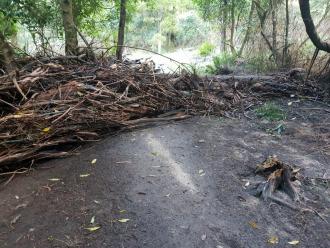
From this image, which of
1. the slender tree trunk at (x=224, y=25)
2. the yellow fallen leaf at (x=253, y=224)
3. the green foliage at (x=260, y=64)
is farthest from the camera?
the slender tree trunk at (x=224, y=25)

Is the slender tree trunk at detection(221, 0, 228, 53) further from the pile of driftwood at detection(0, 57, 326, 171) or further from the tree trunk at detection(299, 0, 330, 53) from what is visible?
the pile of driftwood at detection(0, 57, 326, 171)

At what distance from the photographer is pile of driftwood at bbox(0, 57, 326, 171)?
3820 millimetres

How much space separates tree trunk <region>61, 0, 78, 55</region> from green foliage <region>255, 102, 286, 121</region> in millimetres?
3303

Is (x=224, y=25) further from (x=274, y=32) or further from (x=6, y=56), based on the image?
(x=6, y=56)

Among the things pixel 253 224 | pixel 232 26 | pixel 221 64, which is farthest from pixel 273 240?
pixel 232 26

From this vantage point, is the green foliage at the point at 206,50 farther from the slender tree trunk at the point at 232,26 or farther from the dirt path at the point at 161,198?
the dirt path at the point at 161,198

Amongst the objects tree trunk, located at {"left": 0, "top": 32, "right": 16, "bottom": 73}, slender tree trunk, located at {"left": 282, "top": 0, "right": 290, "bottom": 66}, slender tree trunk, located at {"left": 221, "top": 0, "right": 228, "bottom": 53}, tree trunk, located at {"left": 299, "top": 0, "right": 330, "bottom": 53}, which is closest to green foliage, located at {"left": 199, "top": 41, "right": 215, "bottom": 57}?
slender tree trunk, located at {"left": 221, "top": 0, "right": 228, "bottom": 53}

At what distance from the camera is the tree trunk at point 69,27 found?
247 inches

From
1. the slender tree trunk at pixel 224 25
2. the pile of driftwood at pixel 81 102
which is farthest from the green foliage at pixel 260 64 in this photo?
the slender tree trunk at pixel 224 25

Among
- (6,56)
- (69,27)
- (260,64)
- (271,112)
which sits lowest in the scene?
(271,112)

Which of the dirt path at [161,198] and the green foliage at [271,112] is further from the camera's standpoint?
the green foliage at [271,112]

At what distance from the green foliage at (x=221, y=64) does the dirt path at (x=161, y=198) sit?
4775mm

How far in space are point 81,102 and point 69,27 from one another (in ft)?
8.67

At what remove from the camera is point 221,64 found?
10305 millimetres
